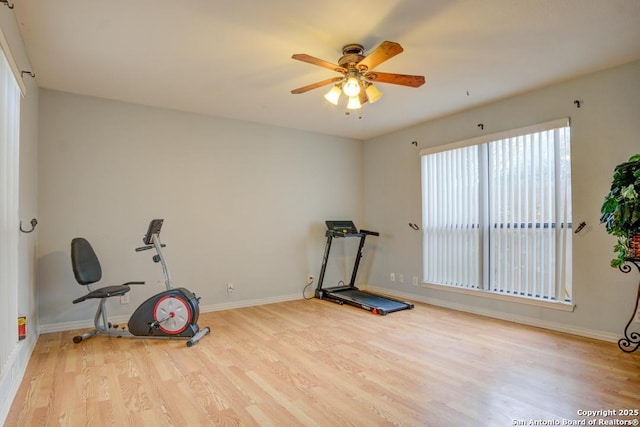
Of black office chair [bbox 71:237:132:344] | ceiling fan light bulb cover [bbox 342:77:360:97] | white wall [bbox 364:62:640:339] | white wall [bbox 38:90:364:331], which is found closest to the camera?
ceiling fan light bulb cover [bbox 342:77:360:97]

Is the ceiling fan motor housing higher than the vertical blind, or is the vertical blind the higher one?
the ceiling fan motor housing

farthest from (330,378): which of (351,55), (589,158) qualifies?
(589,158)

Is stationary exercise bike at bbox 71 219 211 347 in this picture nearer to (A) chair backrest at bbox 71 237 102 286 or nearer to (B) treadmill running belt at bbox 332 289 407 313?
(A) chair backrest at bbox 71 237 102 286

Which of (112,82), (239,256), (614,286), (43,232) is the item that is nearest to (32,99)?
(112,82)

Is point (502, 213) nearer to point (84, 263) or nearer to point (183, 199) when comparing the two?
point (183, 199)

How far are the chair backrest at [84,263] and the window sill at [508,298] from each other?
3.99 meters

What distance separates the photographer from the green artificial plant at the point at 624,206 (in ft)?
8.87

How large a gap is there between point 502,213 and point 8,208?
441cm

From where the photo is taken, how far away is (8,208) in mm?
2127

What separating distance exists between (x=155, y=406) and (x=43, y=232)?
2.53m

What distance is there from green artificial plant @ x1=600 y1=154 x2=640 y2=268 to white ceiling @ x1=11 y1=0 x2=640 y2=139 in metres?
1.01

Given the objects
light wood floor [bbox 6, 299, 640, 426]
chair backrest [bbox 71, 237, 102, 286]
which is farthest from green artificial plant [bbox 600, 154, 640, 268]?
chair backrest [bbox 71, 237, 102, 286]

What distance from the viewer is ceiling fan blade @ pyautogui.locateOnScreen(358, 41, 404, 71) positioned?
92.0 inches

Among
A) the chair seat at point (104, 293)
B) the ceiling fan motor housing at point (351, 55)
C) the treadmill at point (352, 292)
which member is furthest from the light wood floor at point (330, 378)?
the ceiling fan motor housing at point (351, 55)
